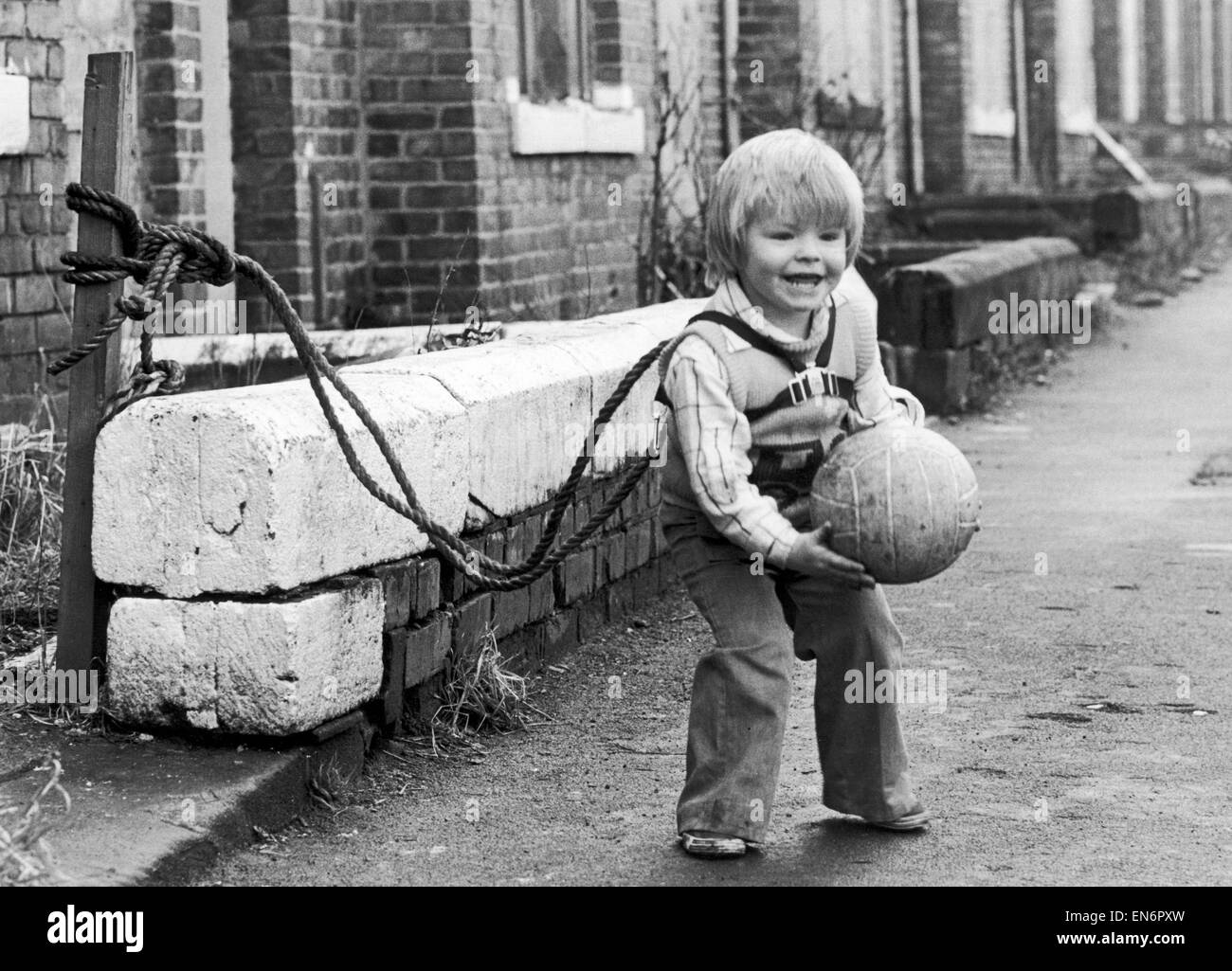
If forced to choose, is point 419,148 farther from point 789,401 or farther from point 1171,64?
point 1171,64

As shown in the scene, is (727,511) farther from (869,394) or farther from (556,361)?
(556,361)

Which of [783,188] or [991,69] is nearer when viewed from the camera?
[783,188]

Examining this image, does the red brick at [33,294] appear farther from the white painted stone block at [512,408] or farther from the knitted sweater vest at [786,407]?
the knitted sweater vest at [786,407]

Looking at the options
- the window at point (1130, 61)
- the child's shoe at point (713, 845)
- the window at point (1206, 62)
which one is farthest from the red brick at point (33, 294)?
the window at point (1206, 62)

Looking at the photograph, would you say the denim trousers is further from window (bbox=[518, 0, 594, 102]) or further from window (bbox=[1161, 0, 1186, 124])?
window (bbox=[1161, 0, 1186, 124])

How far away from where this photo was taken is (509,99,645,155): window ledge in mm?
9320

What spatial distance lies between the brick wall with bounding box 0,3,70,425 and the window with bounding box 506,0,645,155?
2.99 m

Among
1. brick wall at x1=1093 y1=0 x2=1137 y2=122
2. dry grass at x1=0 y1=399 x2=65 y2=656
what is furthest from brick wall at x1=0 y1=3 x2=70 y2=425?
brick wall at x1=1093 y1=0 x2=1137 y2=122

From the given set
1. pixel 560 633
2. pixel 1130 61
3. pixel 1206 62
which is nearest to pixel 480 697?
pixel 560 633

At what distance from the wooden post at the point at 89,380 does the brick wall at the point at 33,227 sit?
87.3 inches

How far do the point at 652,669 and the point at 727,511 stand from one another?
180 centimetres

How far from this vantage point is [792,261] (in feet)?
12.4

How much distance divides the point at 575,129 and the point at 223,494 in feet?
20.2

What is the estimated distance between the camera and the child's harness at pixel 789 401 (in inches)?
153
